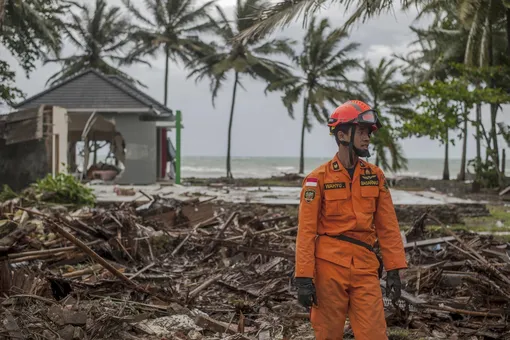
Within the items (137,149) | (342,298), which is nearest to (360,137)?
(342,298)

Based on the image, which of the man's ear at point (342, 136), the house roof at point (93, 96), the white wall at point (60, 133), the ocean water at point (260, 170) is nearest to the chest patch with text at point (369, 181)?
the man's ear at point (342, 136)

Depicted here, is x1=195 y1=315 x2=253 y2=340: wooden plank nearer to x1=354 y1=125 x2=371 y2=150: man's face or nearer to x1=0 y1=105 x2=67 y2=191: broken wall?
x1=354 y1=125 x2=371 y2=150: man's face

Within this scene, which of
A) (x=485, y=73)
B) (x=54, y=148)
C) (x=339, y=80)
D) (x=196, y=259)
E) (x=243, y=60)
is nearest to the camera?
(x=196, y=259)

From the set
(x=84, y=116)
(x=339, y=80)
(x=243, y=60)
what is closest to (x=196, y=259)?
(x=84, y=116)

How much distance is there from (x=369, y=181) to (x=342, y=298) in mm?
755

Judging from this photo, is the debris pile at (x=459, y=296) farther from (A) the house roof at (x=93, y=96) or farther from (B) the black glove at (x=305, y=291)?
(A) the house roof at (x=93, y=96)

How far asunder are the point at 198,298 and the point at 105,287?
3.08ft

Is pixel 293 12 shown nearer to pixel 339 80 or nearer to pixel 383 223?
pixel 383 223

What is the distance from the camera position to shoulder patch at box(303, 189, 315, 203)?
357 cm

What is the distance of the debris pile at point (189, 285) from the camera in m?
4.60

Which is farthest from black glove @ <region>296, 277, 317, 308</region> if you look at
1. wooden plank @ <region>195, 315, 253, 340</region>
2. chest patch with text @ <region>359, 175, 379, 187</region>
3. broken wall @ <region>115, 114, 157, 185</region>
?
broken wall @ <region>115, 114, 157, 185</region>

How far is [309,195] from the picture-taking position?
358cm

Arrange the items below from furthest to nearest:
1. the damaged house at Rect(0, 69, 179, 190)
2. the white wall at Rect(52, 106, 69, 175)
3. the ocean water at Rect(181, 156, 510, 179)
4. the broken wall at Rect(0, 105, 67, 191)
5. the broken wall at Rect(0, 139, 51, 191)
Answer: the ocean water at Rect(181, 156, 510, 179)
the damaged house at Rect(0, 69, 179, 190)
the white wall at Rect(52, 106, 69, 175)
the broken wall at Rect(0, 139, 51, 191)
the broken wall at Rect(0, 105, 67, 191)

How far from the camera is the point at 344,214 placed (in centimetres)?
361
